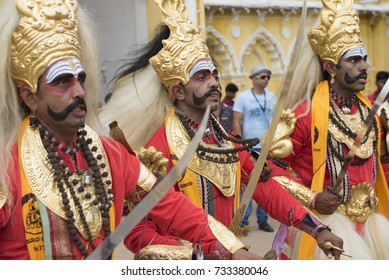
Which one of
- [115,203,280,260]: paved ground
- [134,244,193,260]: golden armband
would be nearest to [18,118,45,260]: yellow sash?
[134,244,193,260]: golden armband

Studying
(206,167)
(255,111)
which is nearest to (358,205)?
(206,167)

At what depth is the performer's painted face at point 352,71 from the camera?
527 centimetres

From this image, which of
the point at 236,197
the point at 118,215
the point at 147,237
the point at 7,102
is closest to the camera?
the point at 7,102

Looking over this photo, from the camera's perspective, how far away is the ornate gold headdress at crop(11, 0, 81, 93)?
3.30 m

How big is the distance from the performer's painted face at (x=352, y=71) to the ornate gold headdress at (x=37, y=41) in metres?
2.36

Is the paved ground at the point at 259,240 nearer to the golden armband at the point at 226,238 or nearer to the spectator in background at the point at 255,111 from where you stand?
the spectator in background at the point at 255,111

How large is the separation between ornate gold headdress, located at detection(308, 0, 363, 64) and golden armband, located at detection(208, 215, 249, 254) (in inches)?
79.0

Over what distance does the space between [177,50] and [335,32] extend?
1.32 m

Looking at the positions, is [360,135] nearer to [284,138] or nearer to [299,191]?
[299,191]

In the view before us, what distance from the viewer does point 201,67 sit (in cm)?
441

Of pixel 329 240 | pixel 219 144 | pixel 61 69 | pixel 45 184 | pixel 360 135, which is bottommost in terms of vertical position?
pixel 329 240

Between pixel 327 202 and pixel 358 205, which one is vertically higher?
pixel 327 202

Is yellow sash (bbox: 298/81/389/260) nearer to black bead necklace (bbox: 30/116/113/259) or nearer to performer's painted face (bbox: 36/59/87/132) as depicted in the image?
black bead necklace (bbox: 30/116/113/259)
